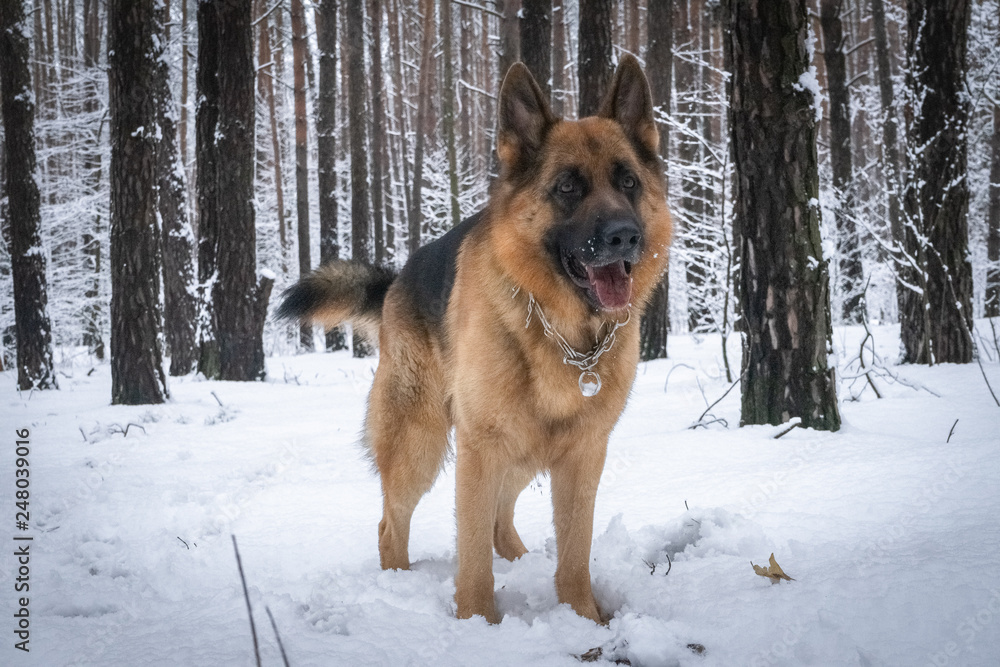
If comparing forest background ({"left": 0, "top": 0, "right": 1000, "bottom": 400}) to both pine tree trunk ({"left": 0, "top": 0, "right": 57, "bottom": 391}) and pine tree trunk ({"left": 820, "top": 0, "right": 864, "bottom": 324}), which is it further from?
pine tree trunk ({"left": 0, "top": 0, "right": 57, "bottom": 391})

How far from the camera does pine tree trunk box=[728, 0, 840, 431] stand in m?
4.19

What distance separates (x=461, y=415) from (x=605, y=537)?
97 cm

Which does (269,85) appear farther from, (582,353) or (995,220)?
(995,220)

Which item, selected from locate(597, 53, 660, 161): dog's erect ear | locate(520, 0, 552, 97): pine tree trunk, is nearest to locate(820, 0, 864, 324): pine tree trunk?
locate(520, 0, 552, 97): pine tree trunk

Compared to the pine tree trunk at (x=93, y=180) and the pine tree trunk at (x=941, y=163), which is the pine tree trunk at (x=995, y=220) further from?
the pine tree trunk at (x=93, y=180)

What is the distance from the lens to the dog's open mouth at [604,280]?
2.37m

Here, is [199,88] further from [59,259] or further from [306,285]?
[59,259]

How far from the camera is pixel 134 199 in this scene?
7156 millimetres

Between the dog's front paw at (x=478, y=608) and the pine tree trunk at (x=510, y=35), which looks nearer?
the dog's front paw at (x=478, y=608)

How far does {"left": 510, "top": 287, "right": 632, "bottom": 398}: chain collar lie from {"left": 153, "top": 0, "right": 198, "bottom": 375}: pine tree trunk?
379 inches

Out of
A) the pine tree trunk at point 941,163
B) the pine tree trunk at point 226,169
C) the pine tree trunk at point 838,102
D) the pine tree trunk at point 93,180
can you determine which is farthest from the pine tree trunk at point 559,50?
the pine tree trunk at point 93,180

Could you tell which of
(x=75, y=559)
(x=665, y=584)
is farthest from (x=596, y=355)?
(x=75, y=559)

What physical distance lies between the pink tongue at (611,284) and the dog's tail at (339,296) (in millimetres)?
1600

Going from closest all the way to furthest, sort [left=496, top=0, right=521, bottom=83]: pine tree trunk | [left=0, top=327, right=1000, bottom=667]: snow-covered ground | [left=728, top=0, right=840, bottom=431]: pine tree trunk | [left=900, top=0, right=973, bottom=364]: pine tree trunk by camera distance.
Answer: [left=0, top=327, right=1000, bottom=667]: snow-covered ground < [left=728, top=0, right=840, bottom=431]: pine tree trunk < [left=900, top=0, right=973, bottom=364]: pine tree trunk < [left=496, top=0, right=521, bottom=83]: pine tree trunk
